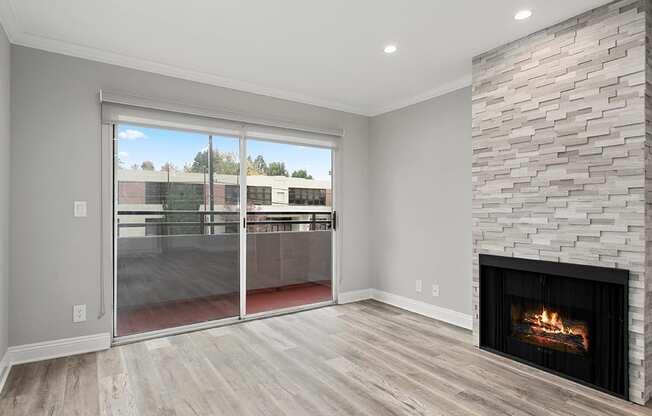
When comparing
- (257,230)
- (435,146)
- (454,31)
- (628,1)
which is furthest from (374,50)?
(257,230)

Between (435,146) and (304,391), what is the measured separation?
2897mm

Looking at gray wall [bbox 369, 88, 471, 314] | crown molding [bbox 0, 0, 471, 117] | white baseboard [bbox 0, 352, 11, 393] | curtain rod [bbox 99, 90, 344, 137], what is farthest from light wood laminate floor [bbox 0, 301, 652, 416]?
crown molding [bbox 0, 0, 471, 117]

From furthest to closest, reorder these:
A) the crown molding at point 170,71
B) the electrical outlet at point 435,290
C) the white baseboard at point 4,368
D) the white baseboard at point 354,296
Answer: the white baseboard at point 354,296 < the electrical outlet at point 435,290 < the crown molding at point 170,71 < the white baseboard at point 4,368

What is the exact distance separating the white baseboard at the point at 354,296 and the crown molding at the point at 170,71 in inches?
94.3

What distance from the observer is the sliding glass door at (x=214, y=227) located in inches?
136

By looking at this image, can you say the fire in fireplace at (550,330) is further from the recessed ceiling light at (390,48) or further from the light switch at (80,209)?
the light switch at (80,209)

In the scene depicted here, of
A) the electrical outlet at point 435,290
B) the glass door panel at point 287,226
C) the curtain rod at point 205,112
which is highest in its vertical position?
the curtain rod at point 205,112

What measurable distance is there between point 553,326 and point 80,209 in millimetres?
3953

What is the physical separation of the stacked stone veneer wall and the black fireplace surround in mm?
68

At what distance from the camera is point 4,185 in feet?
8.89

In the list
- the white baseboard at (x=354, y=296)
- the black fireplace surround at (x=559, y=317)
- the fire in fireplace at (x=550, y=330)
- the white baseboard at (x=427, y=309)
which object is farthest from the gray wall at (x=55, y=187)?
the fire in fireplace at (x=550, y=330)

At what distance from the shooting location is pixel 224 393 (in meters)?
2.44

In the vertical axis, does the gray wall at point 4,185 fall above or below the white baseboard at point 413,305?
above

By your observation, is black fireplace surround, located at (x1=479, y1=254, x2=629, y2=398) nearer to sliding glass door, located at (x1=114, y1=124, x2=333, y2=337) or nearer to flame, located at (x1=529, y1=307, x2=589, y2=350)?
flame, located at (x1=529, y1=307, x2=589, y2=350)
